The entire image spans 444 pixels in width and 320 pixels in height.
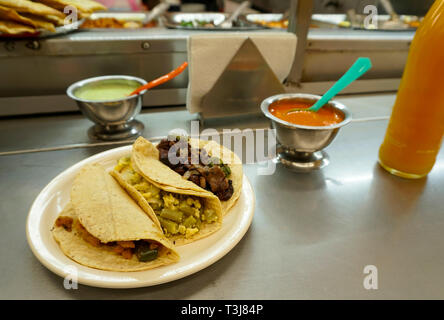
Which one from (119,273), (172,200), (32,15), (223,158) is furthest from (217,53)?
(119,273)

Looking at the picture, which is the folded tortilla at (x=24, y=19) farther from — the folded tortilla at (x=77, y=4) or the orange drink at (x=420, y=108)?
the orange drink at (x=420, y=108)

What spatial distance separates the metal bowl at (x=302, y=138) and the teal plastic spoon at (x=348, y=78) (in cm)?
7

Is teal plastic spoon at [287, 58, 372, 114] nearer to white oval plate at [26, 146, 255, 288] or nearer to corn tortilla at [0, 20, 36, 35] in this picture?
white oval plate at [26, 146, 255, 288]

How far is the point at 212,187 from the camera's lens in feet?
3.56

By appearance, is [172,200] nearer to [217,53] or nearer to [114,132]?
[114,132]

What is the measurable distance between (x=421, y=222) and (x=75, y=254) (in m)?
1.22

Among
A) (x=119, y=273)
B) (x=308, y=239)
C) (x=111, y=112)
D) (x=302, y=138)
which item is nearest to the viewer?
(x=119, y=273)

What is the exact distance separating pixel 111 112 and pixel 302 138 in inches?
35.5

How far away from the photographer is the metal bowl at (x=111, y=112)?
1.35 metres

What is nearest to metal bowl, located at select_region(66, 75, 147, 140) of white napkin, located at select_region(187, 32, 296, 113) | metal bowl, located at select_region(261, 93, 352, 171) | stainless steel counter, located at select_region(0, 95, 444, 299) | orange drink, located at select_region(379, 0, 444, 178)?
stainless steel counter, located at select_region(0, 95, 444, 299)

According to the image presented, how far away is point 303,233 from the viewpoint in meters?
1.03

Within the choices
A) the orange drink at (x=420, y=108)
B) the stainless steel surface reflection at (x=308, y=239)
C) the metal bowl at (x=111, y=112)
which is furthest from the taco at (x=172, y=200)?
the orange drink at (x=420, y=108)

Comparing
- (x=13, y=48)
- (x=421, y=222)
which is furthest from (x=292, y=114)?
(x=13, y=48)
